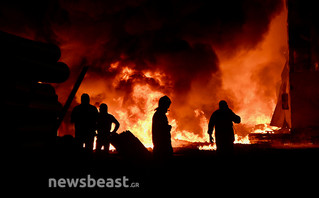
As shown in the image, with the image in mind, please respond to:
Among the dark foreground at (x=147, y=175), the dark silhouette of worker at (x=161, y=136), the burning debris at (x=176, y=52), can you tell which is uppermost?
the burning debris at (x=176, y=52)

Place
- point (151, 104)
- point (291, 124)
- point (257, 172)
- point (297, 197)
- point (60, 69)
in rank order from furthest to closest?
point (151, 104)
point (291, 124)
point (60, 69)
point (257, 172)
point (297, 197)

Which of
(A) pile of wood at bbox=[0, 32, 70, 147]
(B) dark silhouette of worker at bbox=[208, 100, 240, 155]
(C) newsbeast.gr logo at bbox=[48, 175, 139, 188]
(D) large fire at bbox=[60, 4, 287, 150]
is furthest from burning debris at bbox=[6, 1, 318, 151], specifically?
(C) newsbeast.gr logo at bbox=[48, 175, 139, 188]

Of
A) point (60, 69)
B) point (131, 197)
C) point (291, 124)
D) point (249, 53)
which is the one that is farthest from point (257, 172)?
point (249, 53)

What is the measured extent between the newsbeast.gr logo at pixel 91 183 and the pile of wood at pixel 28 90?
2.93 ft

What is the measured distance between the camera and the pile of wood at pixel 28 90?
373 centimetres

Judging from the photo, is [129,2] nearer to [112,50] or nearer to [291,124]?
[112,50]

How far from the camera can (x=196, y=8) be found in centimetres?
1970

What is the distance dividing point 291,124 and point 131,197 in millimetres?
11497

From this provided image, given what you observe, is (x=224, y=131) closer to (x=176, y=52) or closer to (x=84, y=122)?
(x=84, y=122)

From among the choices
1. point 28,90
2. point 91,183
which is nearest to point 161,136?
point 91,183

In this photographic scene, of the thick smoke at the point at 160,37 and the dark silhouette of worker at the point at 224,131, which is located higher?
the thick smoke at the point at 160,37

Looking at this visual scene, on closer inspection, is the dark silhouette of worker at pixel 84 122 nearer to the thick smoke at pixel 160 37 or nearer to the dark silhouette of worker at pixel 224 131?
the dark silhouette of worker at pixel 224 131

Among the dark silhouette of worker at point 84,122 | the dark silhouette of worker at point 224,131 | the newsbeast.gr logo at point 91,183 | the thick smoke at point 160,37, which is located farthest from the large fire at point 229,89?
the newsbeast.gr logo at point 91,183

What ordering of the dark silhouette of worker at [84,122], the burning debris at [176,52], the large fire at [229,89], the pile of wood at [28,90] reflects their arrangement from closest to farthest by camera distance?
the pile of wood at [28,90], the dark silhouette of worker at [84,122], the large fire at [229,89], the burning debris at [176,52]
